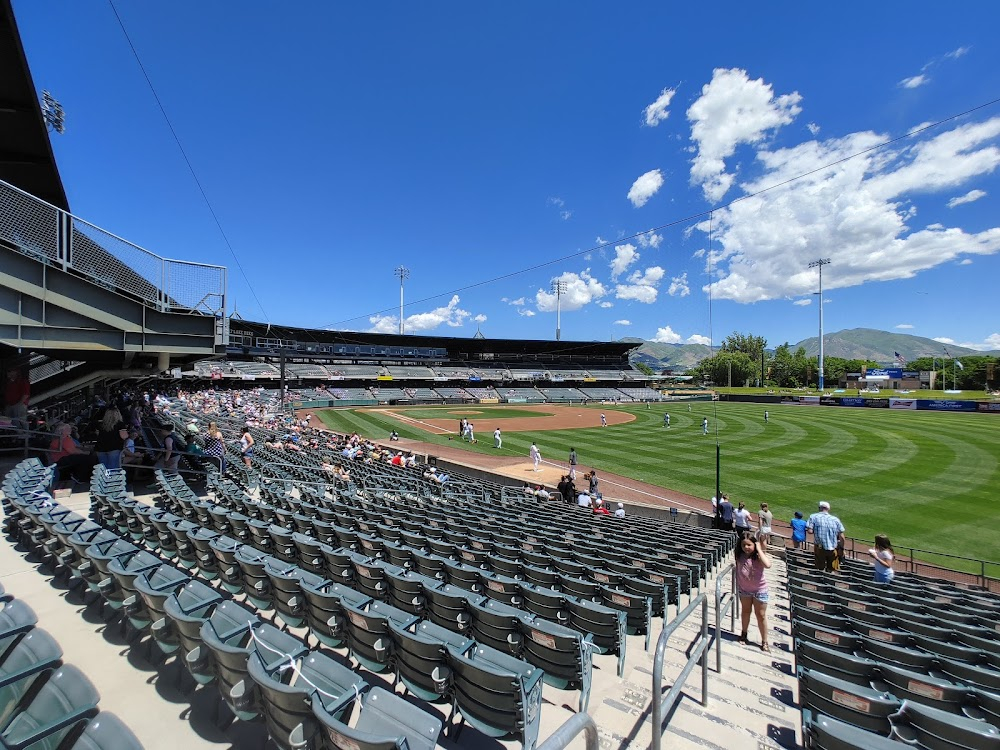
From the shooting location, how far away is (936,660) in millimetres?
4203

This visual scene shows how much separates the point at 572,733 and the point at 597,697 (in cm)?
259

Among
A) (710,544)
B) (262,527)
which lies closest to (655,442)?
(710,544)

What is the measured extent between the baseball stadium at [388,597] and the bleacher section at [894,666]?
3 centimetres

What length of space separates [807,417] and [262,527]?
5347 centimetres

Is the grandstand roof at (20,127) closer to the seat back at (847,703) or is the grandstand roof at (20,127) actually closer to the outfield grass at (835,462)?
the seat back at (847,703)

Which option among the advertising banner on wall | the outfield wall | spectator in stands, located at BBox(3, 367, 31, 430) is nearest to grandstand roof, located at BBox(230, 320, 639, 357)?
the outfield wall

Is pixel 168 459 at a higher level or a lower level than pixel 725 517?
higher

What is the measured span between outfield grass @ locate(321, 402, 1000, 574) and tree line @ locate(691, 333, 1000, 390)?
2504 inches

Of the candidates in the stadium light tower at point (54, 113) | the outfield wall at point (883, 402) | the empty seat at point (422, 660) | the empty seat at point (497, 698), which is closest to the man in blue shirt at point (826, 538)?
the empty seat at point (497, 698)

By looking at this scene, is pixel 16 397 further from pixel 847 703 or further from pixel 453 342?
pixel 453 342

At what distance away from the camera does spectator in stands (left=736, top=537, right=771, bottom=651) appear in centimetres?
579

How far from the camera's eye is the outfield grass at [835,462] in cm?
1545

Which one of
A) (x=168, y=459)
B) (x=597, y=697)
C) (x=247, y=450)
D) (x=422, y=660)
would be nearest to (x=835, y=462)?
(x=597, y=697)

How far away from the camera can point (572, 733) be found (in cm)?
200
